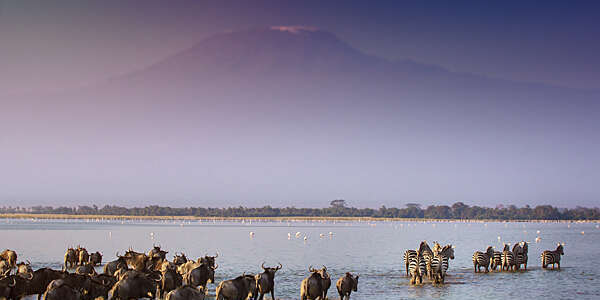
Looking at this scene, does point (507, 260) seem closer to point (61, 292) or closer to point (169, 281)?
point (169, 281)

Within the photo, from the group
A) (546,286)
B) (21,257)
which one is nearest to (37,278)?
(546,286)

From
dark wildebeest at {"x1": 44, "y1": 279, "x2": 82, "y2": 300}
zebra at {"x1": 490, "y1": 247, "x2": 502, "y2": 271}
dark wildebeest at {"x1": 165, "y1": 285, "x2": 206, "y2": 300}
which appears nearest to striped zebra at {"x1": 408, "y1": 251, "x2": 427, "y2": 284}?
zebra at {"x1": 490, "y1": 247, "x2": 502, "y2": 271}

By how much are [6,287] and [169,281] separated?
245 inches

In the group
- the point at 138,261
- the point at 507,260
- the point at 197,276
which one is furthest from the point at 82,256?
the point at 507,260

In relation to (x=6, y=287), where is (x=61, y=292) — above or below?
above

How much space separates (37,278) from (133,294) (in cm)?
543

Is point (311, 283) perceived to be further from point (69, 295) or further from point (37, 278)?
point (37, 278)

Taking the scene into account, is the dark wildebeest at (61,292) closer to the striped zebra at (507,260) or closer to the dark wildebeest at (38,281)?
the dark wildebeest at (38,281)

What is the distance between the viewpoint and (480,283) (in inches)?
1409

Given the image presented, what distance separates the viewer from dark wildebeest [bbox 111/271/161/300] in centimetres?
2372

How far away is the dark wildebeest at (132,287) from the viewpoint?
23.7m

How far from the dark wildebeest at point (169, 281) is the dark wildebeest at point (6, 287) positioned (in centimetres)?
570

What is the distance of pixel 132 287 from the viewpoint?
23953 mm

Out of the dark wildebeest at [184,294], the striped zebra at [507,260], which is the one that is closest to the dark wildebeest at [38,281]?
the dark wildebeest at [184,294]
